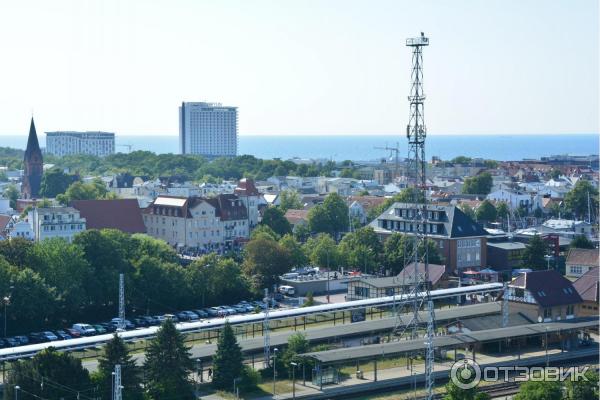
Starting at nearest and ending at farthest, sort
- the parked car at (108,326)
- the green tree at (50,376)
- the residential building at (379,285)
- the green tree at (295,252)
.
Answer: the green tree at (50,376), the parked car at (108,326), the residential building at (379,285), the green tree at (295,252)

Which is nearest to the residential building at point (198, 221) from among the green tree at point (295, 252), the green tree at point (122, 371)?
the green tree at point (295, 252)

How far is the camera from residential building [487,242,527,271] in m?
44.9

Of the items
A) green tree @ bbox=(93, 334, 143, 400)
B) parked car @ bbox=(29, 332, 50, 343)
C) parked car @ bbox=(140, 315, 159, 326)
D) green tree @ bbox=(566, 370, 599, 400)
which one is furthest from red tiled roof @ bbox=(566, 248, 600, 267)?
green tree @ bbox=(93, 334, 143, 400)

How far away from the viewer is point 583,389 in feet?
68.0

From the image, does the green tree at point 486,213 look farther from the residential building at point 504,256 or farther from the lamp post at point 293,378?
the lamp post at point 293,378

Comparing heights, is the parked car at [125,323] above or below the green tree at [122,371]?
below

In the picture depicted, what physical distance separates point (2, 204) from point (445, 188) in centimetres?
3389

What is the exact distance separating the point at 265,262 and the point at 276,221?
510 inches

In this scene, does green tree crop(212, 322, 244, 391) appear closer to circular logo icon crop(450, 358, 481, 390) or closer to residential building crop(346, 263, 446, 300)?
circular logo icon crop(450, 358, 481, 390)

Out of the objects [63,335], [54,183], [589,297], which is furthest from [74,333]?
[54,183]

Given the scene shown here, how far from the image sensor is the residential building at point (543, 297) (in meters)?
31.7

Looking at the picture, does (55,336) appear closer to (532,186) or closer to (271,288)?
(271,288)

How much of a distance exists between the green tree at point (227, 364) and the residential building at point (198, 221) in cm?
2528

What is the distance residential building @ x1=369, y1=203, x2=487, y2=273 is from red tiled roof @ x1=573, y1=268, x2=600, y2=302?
352 inches
